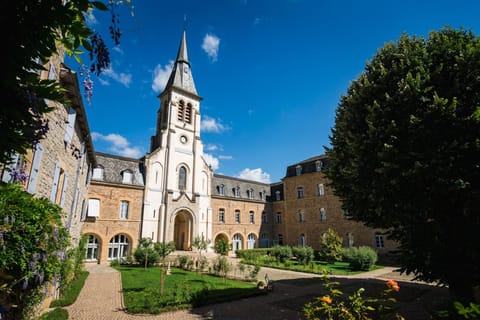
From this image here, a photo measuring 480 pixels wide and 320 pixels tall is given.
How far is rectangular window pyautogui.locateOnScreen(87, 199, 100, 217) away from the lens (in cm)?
1866

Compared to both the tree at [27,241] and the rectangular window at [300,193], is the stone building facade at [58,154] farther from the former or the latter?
the rectangular window at [300,193]

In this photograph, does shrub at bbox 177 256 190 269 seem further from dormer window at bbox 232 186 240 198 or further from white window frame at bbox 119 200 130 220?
dormer window at bbox 232 186 240 198

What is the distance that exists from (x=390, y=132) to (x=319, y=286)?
7.81 meters

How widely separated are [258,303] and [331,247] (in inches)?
494

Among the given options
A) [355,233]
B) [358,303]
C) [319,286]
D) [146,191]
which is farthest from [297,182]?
[358,303]

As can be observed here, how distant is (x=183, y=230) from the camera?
25.1 m

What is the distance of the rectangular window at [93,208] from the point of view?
1866 centimetres

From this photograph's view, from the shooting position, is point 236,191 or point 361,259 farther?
point 236,191

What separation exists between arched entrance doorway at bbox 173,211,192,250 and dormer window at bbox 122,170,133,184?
5724mm

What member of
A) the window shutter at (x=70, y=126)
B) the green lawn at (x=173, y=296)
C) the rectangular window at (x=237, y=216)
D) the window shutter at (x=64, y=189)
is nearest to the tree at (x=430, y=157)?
the green lawn at (x=173, y=296)

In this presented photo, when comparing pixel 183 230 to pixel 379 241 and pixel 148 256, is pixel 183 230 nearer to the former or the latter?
pixel 148 256

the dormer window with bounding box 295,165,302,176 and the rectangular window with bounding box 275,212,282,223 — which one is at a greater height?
the dormer window with bounding box 295,165,302,176

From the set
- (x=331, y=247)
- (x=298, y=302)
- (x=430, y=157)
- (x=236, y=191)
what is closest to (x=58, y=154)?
(x=298, y=302)

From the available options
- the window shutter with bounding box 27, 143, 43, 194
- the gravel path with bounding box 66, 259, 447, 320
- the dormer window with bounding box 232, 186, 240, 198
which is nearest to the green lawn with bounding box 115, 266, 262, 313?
the gravel path with bounding box 66, 259, 447, 320
